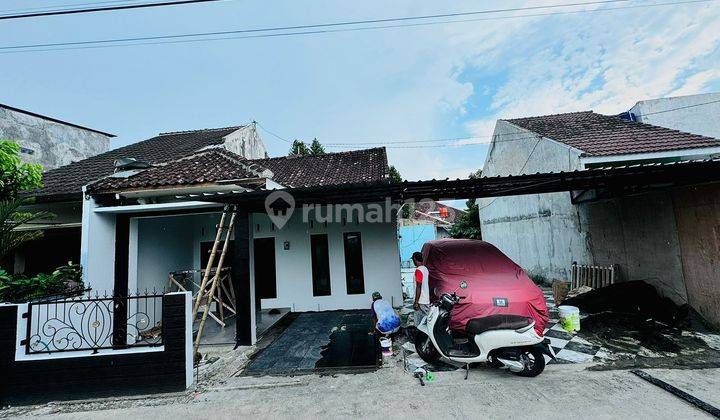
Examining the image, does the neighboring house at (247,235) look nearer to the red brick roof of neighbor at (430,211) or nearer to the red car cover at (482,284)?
the red car cover at (482,284)

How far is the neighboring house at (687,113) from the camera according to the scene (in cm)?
1009

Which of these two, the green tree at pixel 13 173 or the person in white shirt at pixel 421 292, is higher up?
the green tree at pixel 13 173

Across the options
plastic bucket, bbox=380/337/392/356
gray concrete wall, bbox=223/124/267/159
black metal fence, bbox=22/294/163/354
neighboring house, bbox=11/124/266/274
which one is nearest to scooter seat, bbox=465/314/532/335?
plastic bucket, bbox=380/337/392/356

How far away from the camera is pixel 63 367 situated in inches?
145

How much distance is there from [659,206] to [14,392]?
10.8 meters

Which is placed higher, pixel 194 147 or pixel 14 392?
pixel 194 147

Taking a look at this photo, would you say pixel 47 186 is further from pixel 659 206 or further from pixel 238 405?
pixel 659 206

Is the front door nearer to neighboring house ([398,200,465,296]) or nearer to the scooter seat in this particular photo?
neighboring house ([398,200,465,296])

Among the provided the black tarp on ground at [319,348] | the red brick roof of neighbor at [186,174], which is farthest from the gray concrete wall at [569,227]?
the red brick roof of neighbor at [186,174]

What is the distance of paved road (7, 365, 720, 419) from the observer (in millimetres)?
2996

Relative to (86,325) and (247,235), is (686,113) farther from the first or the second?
(86,325)

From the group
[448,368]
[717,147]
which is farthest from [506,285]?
[717,147]

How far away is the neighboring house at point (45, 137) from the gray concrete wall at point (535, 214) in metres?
15.6

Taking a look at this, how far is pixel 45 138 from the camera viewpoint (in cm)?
958
